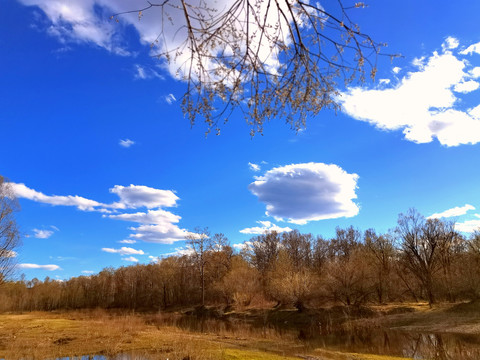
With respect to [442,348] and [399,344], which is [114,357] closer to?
[399,344]

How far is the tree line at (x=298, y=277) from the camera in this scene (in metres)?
37.7

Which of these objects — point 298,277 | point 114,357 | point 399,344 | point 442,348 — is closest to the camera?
point 114,357

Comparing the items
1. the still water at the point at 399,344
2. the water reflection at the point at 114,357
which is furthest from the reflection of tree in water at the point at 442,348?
the water reflection at the point at 114,357

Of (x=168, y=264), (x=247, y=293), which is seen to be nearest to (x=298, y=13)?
(x=247, y=293)

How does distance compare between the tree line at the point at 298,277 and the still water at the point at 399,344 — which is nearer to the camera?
the still water at the point at 399,344

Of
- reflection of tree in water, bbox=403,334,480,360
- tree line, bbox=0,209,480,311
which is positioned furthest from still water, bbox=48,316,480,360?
tree line, bbox=0,209,480,311

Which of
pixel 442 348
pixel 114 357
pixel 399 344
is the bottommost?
pixel 399 344

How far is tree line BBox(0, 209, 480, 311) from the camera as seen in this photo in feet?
124

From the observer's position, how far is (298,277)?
38688mm

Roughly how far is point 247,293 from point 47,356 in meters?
37.4

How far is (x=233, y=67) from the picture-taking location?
3.86 m

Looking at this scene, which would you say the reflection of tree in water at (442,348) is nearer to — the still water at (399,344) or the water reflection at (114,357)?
the still water at (399,344)

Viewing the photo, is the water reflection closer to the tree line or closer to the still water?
the still water

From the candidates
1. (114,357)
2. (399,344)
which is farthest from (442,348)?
(114,357)
